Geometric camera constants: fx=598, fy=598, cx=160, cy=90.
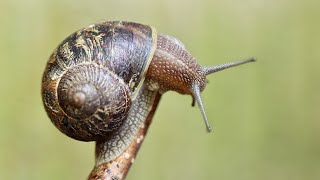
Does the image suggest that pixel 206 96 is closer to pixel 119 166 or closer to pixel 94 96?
pixel 119 166

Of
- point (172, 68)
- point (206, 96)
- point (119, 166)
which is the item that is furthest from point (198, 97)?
point (206, 96)

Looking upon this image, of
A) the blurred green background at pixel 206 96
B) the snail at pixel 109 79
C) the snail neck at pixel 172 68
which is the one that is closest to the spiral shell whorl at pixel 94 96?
the snail at pixel 109 79

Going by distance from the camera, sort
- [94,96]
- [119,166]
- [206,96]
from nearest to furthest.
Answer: [94,96], [119,166], [206,96]

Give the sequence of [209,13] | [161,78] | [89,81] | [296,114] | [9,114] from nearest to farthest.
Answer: [89,81] < [161,78] < [9,114] < [209,13] < [296,114]

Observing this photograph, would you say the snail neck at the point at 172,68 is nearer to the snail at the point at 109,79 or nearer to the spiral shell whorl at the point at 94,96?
the snail at the point at 109,79

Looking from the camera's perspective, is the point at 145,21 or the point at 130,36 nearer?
the point at 130,36

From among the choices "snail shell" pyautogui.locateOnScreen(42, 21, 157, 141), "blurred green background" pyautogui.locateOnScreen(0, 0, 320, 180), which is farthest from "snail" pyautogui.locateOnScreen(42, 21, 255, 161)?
"blurred green background" pyautogui.locateOnScreen(0, 0, 320, 180)

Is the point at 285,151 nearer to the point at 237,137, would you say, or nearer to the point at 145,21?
the point at 237,137

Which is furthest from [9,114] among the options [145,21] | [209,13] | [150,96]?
[150,96]
